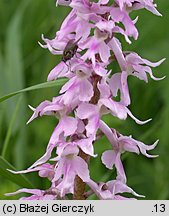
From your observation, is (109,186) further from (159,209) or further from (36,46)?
(36,46)

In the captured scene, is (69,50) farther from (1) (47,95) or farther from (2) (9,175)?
(1) (47,95)

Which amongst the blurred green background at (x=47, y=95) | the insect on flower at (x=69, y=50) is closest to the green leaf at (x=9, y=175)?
the insect on flower at (x=69, y=50)

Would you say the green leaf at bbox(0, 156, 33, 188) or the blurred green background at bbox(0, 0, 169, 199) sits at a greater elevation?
the blurred green background at bbox(0, 0, 169, 199)

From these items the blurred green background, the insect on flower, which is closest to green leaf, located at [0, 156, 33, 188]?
the insect on flower

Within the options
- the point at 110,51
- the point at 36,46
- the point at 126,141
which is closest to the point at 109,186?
the point at 126,141

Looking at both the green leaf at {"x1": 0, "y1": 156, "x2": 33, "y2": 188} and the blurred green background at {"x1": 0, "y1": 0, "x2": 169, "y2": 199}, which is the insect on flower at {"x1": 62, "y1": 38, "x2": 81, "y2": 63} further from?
the blurred green background at {"x1": 0, "y1": 0, "x2": 169, "y2": 199}

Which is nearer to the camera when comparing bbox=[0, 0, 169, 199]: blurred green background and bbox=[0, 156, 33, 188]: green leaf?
bbox=[0, 156, 33, 188]: green leaf

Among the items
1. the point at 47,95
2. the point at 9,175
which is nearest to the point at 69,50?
the point at 9,175

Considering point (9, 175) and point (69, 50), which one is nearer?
point (69, 50)
